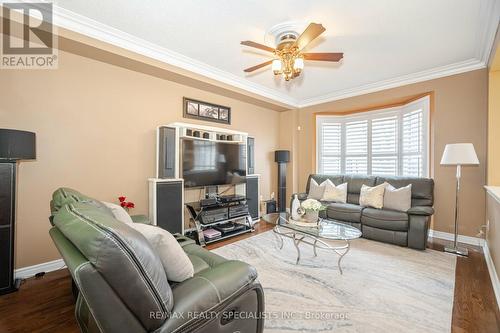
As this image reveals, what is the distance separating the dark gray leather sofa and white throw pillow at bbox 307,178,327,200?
1.33 feet

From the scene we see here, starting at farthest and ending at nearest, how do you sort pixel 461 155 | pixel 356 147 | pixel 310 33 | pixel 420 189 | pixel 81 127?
pixel 356 147 < pixel 420 189 < pixel 461 155 < pixel 81 127 < pixel 310 33

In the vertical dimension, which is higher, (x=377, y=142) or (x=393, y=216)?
(x=377, y=142)

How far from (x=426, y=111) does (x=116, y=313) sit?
494 cm

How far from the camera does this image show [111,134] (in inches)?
120

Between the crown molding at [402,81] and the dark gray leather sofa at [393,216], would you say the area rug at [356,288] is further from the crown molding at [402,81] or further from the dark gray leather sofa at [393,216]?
the crown molding at [402,81]

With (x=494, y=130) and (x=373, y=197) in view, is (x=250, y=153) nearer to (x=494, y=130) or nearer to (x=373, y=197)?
(x=373, y=197)

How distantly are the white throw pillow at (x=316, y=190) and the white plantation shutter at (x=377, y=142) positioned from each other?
2.78ft

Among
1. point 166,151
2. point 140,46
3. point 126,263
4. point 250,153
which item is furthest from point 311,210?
point 140,46

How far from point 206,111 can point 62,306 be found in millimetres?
3219

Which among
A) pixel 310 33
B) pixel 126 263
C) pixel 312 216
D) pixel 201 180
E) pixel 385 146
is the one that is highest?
pixel 310 33

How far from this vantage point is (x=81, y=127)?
2812mm

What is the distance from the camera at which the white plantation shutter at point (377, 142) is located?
4.04 metres

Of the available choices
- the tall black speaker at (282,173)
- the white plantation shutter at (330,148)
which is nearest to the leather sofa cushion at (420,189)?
the white plantation shutter at (330,148)

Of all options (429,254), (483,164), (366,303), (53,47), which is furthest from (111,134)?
(483,164)
